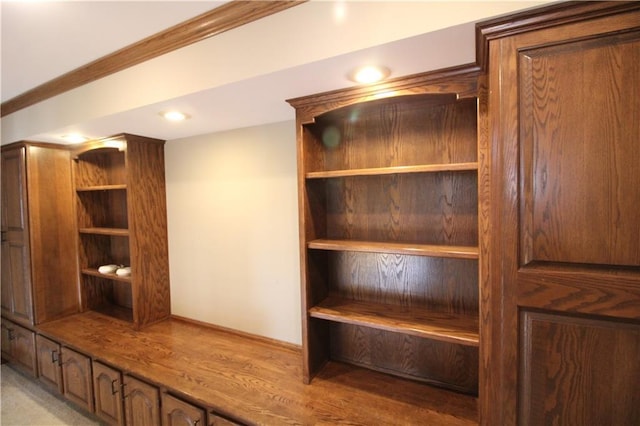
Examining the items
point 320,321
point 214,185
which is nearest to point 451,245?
point 320,321

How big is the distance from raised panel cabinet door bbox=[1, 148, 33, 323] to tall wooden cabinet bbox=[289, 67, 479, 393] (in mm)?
2613

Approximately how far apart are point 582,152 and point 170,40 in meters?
1.74

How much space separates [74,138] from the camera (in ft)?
7.98

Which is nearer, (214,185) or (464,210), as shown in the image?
(464,210)

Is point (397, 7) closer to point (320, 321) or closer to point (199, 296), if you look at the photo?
point (320, 321)

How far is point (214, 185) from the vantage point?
2371 mm

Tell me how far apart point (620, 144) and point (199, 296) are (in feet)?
8.69

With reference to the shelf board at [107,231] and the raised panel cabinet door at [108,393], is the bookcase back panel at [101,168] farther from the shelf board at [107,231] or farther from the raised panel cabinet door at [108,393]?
the raised panel cabinet door at [108,393]

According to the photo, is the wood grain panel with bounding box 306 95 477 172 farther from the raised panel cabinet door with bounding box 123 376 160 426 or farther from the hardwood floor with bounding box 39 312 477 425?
the raised panel cabinet door with bounding box 123 376 160 426

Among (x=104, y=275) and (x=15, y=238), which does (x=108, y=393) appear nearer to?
(x=104, y=275)

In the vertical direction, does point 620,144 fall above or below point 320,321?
above

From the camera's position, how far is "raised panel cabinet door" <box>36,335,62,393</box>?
2.38m

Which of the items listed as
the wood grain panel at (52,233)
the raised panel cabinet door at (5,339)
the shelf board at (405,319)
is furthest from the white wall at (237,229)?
the raised panel cabinet door at (5,339)

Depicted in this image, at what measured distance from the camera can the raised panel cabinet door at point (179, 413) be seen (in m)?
1.56
